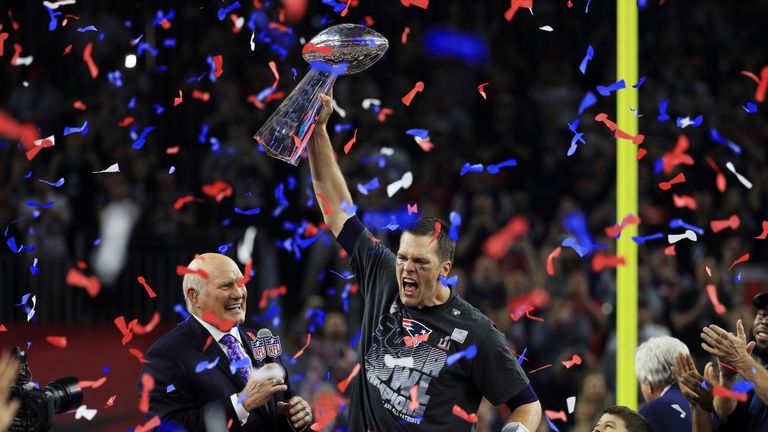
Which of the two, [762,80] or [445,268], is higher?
[445,268]

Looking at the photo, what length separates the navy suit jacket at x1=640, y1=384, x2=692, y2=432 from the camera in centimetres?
502

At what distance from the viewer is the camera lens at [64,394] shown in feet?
15.2

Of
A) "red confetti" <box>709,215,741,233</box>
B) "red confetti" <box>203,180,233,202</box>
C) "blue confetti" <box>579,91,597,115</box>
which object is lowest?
"red confetti" <box>709,215,741,233</box>

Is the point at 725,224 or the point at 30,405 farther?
the point at 725,224

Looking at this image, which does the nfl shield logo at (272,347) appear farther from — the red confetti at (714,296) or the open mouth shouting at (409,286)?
the red confetti at (714,296)

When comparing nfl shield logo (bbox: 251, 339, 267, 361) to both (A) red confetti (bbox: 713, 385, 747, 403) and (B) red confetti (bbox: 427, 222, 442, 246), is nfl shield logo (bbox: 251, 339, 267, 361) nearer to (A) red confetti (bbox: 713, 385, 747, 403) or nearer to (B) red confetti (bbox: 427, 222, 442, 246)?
(B) red confetti (bbox: 427, 222, 442, 246)

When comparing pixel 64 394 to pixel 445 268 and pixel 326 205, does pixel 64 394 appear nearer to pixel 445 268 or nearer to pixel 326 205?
pixel 326 205

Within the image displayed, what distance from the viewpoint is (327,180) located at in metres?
5.16

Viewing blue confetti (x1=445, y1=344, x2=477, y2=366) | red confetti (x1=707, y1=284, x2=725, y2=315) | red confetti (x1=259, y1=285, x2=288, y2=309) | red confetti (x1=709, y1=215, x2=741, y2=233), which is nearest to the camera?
blue confetti (x1=445, y1=344, x2=477, y2=366)

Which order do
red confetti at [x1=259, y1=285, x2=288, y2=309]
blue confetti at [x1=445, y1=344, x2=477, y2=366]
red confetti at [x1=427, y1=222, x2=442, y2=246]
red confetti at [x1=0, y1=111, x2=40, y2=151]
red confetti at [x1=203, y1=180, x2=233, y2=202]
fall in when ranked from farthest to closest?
red confetti at [x1=0, y1=111, x2=40, y2=151]
red confetti at [x1=203, y1=180, x2=233, y2=202]
red confetti at [x1=259, y1=285, x2=288, y2=309]
red confetti at [x1=427, y1=222, x2=442, y2=246]
blue confetti at [x1=445, y1=344, x2=477, y2=366]

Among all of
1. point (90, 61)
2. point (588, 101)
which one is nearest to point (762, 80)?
point (588, 101)

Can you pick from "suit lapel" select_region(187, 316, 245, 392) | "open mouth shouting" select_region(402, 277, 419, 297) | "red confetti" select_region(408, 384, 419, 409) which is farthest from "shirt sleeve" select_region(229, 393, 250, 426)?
"open mouth shouting" select_region(402, 277, 419, 297)

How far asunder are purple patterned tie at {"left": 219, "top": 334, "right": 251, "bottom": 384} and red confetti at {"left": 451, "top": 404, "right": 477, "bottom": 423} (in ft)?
2.81

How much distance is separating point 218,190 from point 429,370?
5.27 meters
